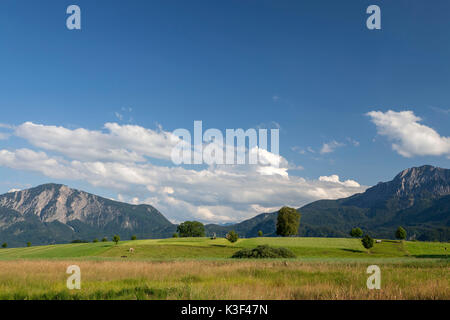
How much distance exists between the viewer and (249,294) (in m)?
13.6

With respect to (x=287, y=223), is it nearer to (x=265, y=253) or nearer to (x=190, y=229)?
(x=190, y=229)

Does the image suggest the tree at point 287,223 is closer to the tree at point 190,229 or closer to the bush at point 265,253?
the tree at point 190,229

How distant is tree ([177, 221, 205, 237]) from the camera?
7003 inches

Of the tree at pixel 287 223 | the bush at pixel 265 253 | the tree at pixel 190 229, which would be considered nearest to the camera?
the bush at pixel 265 253

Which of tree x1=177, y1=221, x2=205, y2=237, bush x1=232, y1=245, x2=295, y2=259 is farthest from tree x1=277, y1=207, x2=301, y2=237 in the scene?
bush x1=232, y1=245, x2=295, y2=259

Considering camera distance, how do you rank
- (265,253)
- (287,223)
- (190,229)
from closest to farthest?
(265,253), (287,223), (190,229)

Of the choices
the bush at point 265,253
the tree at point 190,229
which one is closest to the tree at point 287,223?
the tree at point 190,229

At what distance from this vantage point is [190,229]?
7072 inches

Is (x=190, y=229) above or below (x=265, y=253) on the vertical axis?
below

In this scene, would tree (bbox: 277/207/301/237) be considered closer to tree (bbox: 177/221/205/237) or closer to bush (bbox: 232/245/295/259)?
tree (bbox: 177/221/205/237)

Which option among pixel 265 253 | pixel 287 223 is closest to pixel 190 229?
pixel 287 223

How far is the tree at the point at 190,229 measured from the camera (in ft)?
584

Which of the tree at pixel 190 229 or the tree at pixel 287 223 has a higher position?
the tree at pixel 287 223
